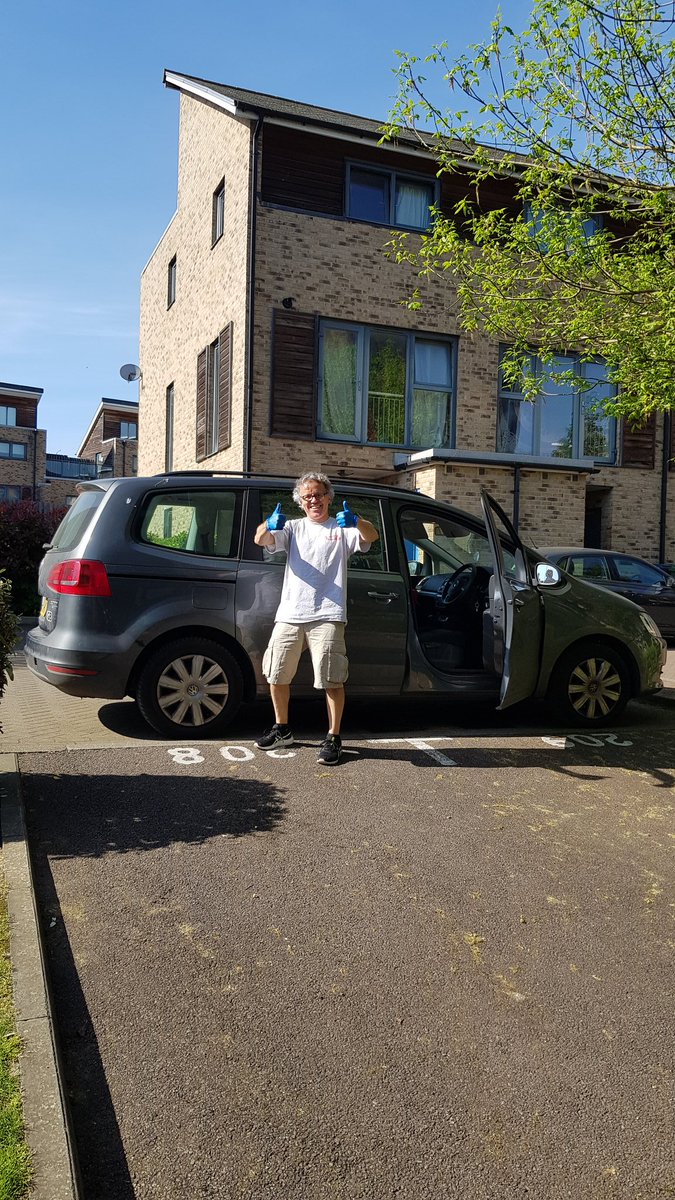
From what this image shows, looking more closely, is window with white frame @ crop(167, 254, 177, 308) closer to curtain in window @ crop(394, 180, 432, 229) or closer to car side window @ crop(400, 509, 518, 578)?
curtain in window @ crop(394, 180, 432, 229)

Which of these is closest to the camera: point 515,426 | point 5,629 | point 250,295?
point 5,629

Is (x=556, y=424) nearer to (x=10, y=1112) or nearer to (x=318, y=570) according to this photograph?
(x=318, y=570)

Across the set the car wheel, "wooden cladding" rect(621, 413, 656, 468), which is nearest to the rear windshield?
the car wheel

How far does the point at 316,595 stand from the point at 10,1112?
12.1 feet

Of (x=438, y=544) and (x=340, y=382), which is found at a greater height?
(x=340, y=382)

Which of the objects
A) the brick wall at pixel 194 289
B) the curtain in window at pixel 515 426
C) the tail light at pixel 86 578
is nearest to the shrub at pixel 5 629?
the tail light at pixel 86 578

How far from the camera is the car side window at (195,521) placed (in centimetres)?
595

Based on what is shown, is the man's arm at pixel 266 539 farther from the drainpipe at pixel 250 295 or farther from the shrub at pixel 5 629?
the drainpipe at pixel 250 295

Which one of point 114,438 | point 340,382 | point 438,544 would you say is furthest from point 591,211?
point 114,438

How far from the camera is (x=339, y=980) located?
2.91 meters

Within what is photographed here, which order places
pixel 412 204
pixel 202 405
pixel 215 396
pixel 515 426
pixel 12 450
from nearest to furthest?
pixel 412 204 → pixel 215 396 → pixel 515 426 → pixel 202 405 → pixel 12 450

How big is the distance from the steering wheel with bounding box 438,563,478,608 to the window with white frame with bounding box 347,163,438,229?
38.5 feet

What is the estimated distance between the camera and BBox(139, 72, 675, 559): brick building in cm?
1557

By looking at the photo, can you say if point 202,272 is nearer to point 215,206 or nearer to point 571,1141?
point 215,206
